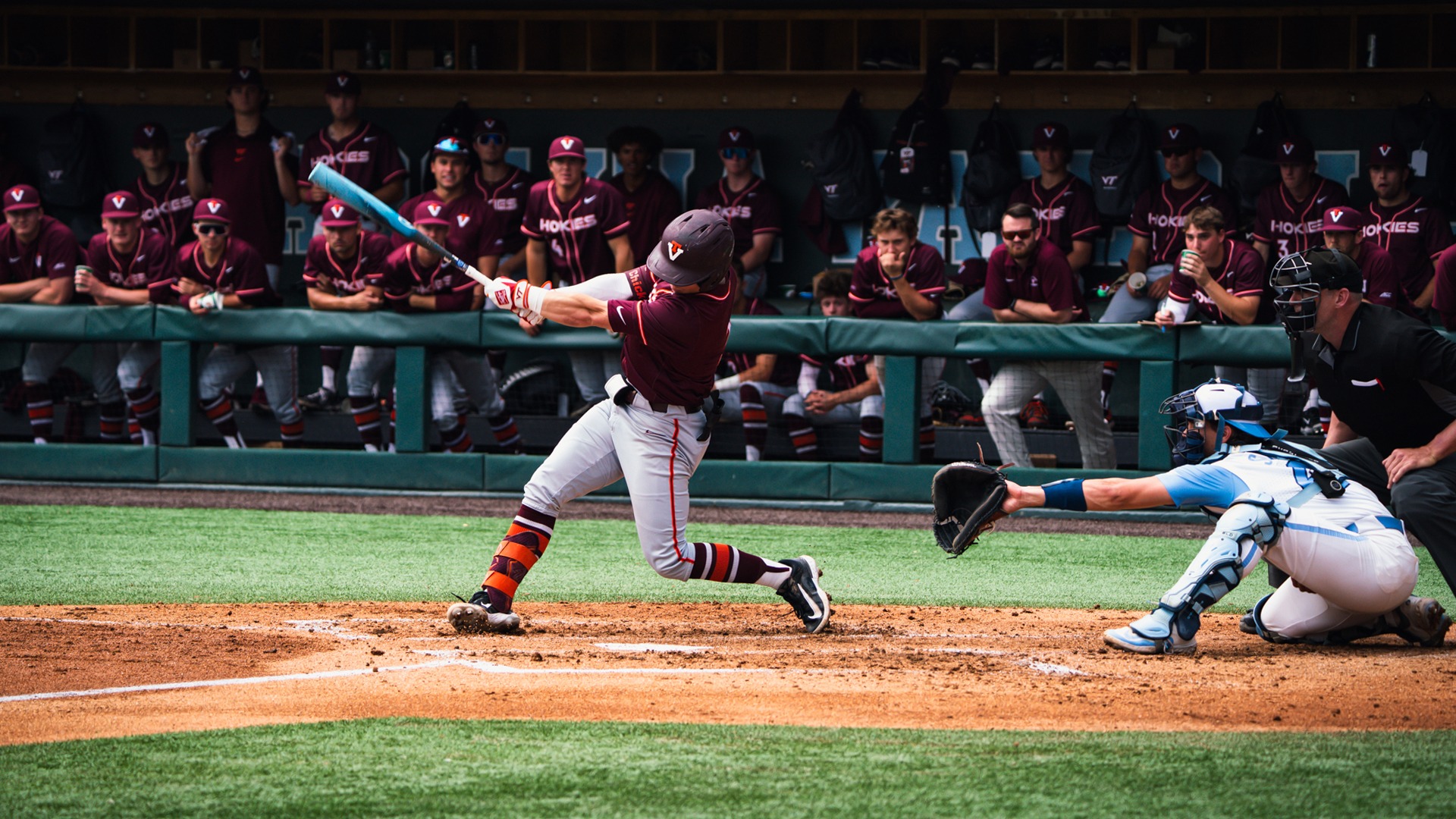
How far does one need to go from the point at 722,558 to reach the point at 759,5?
5489 millimetres

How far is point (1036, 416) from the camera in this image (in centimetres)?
695

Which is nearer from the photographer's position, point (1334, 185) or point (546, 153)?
point (1334, 185)

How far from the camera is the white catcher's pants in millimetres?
4223

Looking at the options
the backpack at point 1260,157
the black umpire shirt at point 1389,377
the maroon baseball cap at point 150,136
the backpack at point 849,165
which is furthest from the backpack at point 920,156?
the black umpire shirt at point 1389,377

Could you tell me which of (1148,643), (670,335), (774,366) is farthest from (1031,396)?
(670,335)

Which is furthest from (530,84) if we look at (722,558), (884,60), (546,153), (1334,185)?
(722,558)

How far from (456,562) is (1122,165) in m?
4.75

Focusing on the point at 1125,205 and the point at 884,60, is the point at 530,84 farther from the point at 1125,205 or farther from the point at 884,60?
the point at 1125,205

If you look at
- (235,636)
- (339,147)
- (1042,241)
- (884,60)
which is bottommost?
(235,636)

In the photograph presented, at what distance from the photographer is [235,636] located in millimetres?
4238

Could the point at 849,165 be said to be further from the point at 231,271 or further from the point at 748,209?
the point at 231,271

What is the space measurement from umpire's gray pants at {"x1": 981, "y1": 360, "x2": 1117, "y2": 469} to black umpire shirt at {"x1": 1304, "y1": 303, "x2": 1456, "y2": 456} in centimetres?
233

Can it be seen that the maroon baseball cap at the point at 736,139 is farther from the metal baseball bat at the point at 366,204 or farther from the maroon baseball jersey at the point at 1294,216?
the metal baseball bat at the point at 366,204

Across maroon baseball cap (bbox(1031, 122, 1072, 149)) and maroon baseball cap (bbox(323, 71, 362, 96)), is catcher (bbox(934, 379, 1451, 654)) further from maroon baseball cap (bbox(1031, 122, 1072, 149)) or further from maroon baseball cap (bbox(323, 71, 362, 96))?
maroon baseball cap (bbox(323, 71, 362, 96))
